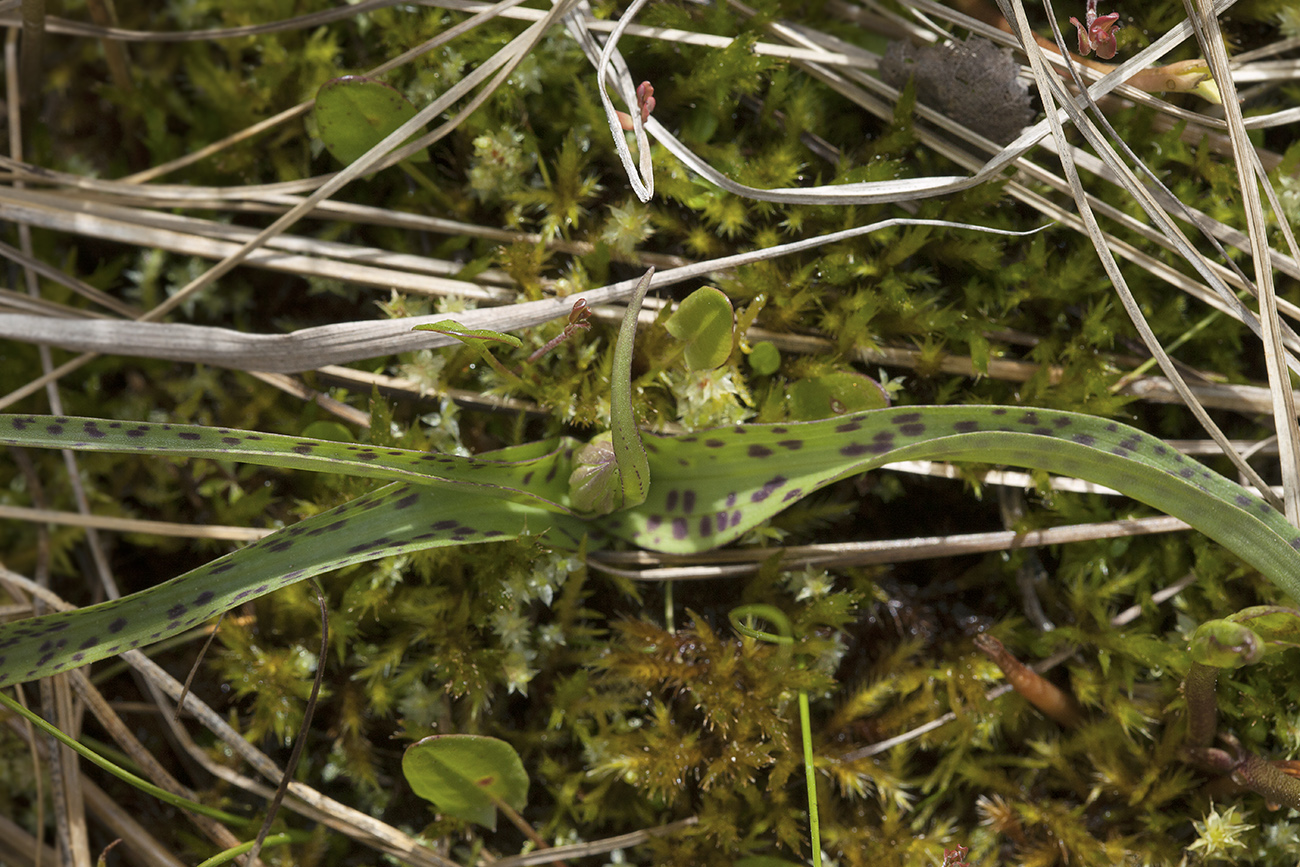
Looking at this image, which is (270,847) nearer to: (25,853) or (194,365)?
(25,853)

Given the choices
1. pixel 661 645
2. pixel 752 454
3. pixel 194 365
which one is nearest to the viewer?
pixel 752 454

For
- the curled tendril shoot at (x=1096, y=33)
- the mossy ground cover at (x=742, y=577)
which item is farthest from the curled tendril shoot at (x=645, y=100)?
the curled tendril shoot at (x=1096, y=33)

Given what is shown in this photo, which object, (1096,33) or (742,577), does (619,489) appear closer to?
(742,577)

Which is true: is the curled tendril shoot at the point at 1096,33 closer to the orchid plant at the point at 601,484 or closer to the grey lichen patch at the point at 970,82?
the grey lichen patch at the point at 970,82

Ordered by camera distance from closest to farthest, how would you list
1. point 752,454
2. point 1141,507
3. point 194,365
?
point 752,454 < point 1141,507 < point 194,365

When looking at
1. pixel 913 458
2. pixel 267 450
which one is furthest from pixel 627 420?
pixel 267 450

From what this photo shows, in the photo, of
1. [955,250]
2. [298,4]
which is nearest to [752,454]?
[955,250]

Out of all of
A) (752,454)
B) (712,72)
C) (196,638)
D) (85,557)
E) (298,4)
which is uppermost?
(298,4)
